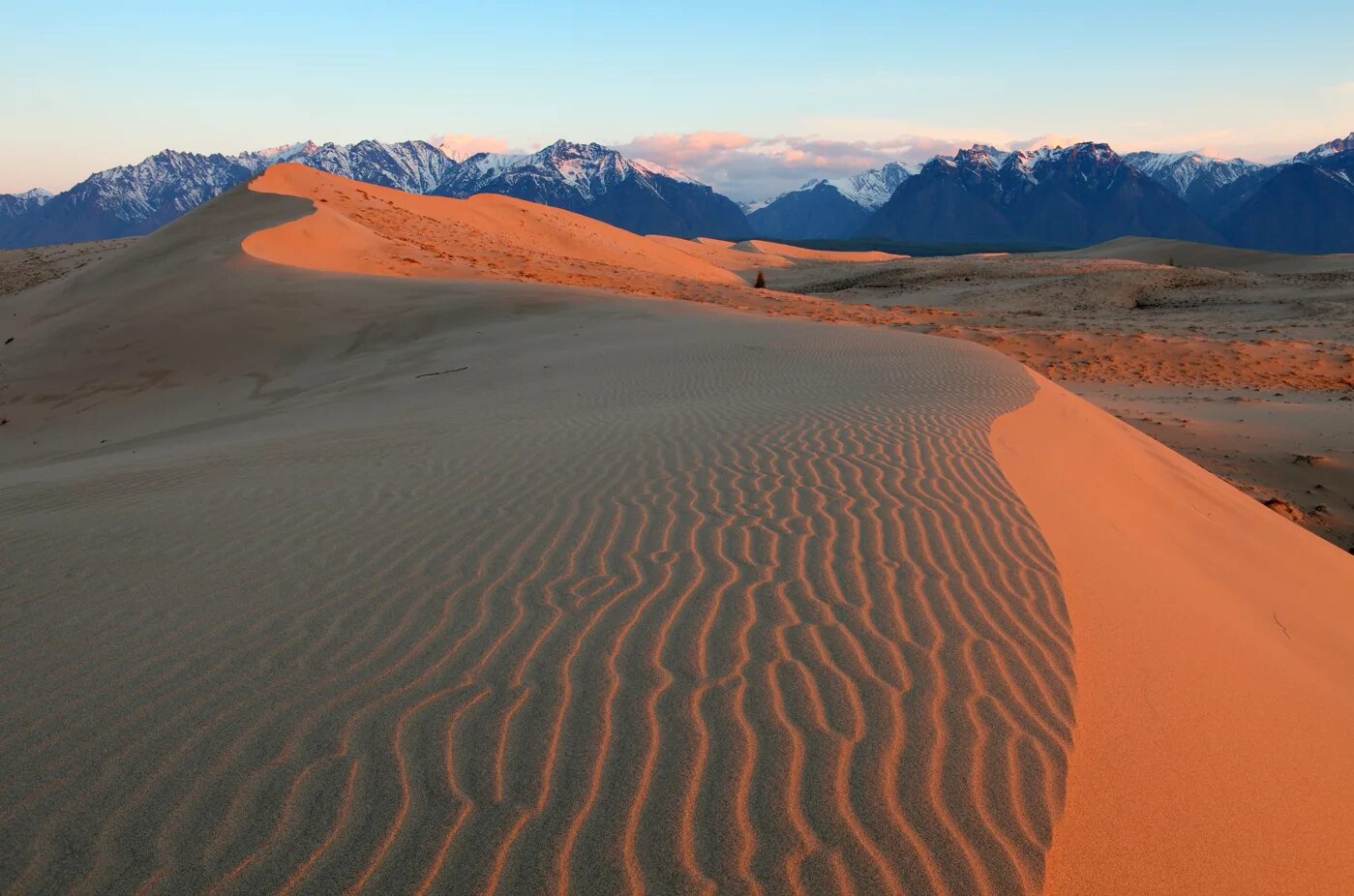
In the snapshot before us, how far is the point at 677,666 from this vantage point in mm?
3217

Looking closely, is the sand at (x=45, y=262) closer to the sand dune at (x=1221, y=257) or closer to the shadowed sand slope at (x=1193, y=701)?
the shadowed sand slope at (x=1193, y=701)

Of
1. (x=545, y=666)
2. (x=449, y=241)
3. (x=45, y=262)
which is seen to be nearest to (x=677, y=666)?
(x=545, y=666)

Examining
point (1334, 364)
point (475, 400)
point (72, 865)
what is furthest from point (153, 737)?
point (1334, 364)

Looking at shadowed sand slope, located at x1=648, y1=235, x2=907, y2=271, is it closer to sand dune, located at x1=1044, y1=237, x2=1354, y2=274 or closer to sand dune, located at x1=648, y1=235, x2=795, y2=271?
sand dune, located at x1=648, y1=235, x2=795, y2=271

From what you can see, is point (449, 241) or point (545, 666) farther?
point (449, 241)

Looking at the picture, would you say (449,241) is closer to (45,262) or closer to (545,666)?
(45,262)

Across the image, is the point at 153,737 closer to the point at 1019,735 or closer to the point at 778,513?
the point at 1019,735

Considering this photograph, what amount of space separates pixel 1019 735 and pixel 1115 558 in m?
2.29

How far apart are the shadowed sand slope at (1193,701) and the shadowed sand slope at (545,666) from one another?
182 millimetres

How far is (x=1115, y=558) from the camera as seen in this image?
183 inches

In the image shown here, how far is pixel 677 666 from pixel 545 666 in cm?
50

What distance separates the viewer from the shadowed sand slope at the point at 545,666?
231 cm

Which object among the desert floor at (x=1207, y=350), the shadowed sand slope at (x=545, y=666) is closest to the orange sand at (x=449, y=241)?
the desert floor at (x=1207, y=350)

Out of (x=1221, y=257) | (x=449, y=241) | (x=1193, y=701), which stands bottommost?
(x=1221, y=257)
